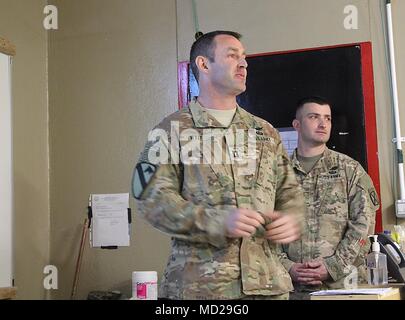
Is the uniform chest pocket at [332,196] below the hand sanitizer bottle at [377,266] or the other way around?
the other way around

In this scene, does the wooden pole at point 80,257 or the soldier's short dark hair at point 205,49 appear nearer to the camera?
the soldier's short dark hair at point 205,49

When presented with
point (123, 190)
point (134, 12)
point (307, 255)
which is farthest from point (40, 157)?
point (307, 255)

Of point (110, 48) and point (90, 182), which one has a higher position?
point (110, 48)

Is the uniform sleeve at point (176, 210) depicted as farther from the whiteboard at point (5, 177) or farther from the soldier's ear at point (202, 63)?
the whiteboard at point (5, 177)

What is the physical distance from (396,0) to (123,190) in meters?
0.81

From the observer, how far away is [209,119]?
3.64 feet

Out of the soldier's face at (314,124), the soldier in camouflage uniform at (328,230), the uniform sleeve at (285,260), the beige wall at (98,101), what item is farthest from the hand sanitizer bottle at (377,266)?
the beige wall at (98,101)

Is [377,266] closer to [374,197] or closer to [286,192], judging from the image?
[374,197]

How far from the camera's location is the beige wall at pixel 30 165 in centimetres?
151

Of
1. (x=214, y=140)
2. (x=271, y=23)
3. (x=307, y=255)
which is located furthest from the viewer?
(x=271, y=23)

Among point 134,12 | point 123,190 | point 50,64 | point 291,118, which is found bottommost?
point 123,190

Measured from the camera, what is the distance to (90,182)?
4.91 ft

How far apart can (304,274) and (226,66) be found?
53cm

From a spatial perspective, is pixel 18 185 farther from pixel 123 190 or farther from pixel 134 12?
pixel 134 12
